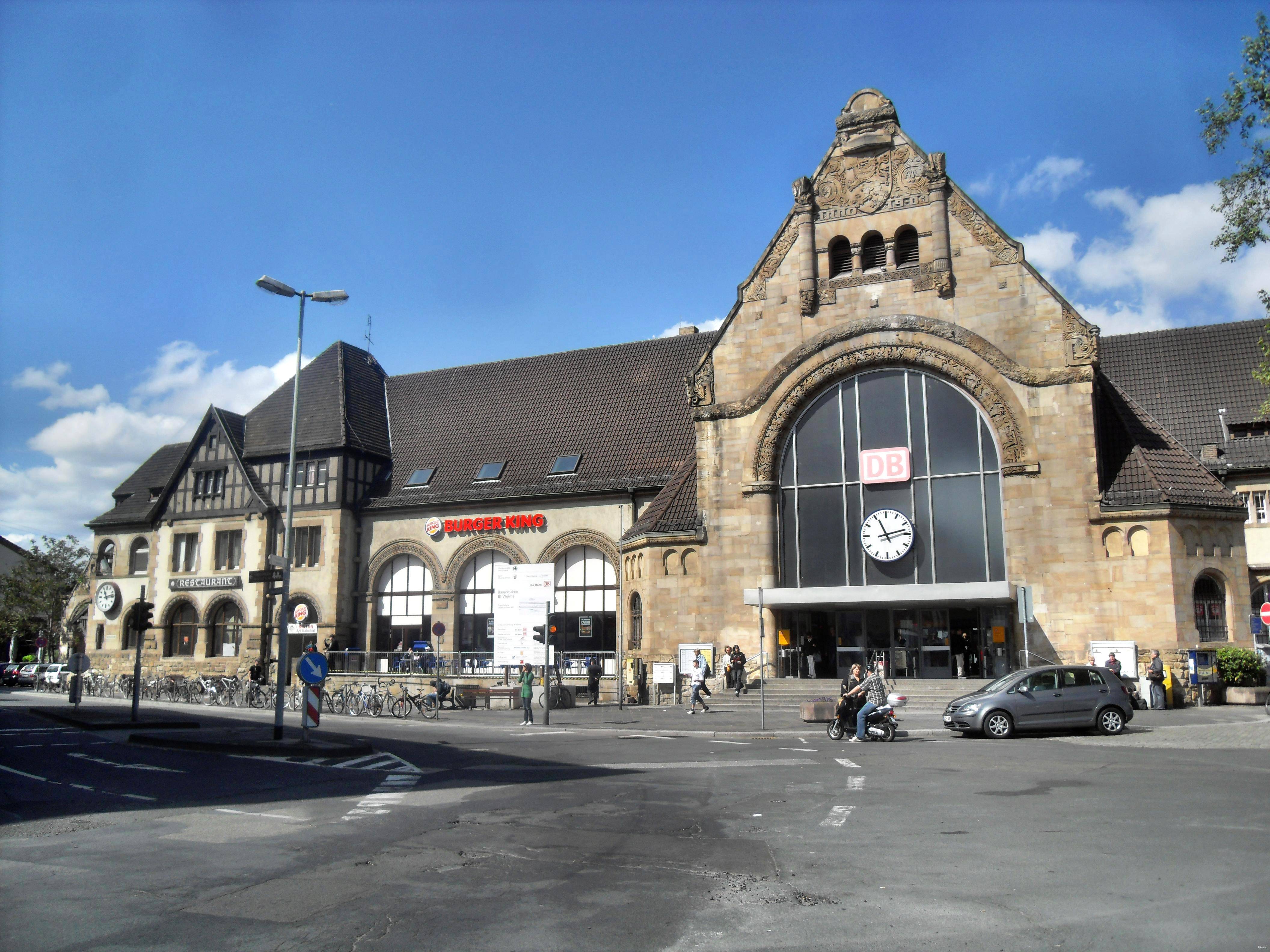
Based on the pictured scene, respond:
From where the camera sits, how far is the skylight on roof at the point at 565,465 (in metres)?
40.3

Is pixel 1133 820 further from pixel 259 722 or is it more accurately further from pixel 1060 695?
pixel 259 722

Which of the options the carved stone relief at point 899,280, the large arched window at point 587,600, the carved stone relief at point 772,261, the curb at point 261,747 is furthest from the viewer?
the large arched window at point 587,600

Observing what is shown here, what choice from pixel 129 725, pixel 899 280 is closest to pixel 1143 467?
pixel 899 280

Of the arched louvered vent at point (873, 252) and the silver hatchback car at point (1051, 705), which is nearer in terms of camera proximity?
the silver hatchback car at point (1051, 705)

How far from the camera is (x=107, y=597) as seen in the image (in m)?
49.8

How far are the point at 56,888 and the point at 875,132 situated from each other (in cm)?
3179

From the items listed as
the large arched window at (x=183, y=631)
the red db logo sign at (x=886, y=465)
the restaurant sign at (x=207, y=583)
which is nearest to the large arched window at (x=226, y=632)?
the restaurant sign at (x=207, y=583)

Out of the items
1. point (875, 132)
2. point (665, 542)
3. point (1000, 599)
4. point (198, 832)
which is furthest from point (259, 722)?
point (875, 132)

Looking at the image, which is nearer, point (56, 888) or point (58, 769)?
point (56, 888)

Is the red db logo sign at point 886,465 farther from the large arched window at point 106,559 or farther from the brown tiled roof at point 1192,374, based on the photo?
the large arched window at point 106,559

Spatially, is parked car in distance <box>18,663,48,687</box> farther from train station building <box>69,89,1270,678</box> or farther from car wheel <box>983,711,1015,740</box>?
car wheel <box>983,711,1015,740</box>

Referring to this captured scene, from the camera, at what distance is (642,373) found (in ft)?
142

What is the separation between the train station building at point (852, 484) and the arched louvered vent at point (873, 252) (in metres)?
0.08

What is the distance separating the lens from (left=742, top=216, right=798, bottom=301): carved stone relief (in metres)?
34.1
